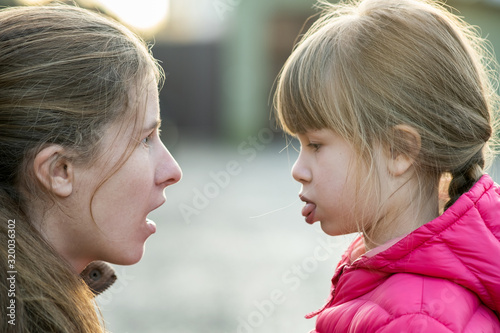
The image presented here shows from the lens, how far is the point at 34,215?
5.61 feet

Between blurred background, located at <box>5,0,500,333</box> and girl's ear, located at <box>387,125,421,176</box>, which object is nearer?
girl's ear, located at <box>387,125,421,176</box>

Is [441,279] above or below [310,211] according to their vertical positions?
above

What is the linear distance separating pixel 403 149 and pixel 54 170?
101cm

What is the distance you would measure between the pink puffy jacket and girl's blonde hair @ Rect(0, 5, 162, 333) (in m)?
0.76

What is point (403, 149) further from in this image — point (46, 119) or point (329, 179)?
point (46, 119)

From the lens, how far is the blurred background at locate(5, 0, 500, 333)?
4.66m

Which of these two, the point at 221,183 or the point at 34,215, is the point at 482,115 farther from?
the point at 221,183

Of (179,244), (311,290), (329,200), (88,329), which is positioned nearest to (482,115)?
(329,200)

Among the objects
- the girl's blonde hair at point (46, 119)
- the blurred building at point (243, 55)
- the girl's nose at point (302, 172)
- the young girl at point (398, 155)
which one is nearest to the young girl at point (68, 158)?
the girl's blonde hair at point (46, 119)

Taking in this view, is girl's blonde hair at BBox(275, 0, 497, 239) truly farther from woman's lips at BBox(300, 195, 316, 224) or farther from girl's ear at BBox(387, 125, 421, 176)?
woman's lips at BBox(300, 195, 316, 224)

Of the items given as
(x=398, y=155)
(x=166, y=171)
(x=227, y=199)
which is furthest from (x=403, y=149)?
(x=227, y=199)

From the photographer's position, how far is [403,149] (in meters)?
1.83

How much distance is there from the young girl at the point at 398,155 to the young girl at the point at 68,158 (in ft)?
1.68

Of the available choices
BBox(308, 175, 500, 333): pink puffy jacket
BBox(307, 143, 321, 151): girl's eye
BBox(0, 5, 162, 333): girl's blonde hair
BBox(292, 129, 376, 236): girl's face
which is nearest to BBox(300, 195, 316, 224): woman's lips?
BBox(292, 129, 376, 236): girl's face
